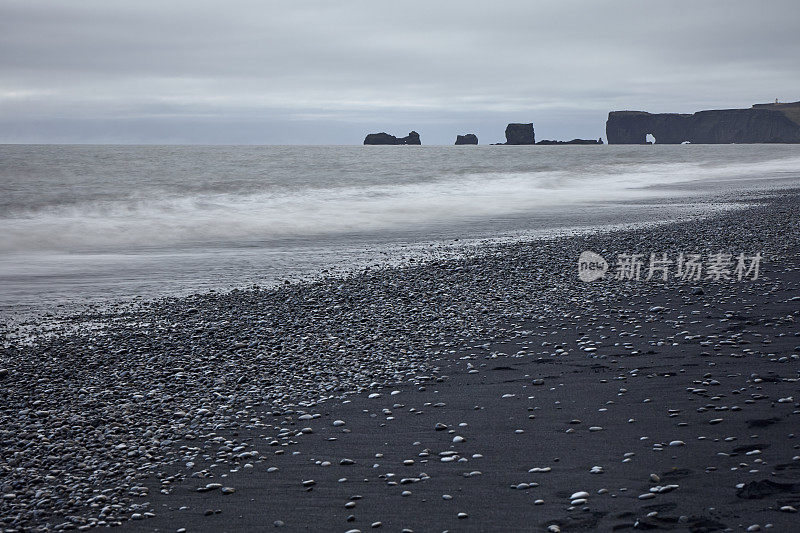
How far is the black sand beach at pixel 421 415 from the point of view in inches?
180

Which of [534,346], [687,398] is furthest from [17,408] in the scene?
[687,398]

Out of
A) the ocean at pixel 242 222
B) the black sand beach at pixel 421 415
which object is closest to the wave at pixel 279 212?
the ocean at pixel 242 222

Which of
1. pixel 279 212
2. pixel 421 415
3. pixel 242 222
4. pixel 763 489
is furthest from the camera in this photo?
pixel 279 212

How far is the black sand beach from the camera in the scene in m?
4.57

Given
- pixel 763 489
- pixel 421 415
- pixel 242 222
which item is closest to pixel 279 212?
pixel 242 222

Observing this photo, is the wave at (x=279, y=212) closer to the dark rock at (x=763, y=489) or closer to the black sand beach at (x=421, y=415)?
the black sand beach at (x=421, y=415)

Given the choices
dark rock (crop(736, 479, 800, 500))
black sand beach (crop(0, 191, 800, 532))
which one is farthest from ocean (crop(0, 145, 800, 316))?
dark rock (crop(736, 479, 800, 500))

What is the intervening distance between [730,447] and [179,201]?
1481 inches

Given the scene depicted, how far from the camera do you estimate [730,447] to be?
5023 millimetres

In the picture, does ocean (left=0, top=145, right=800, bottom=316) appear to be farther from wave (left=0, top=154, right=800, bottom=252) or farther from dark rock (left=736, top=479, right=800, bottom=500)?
dark rock (left=736, top=479, right=800, bottom=500)

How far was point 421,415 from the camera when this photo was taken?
6.30 metres

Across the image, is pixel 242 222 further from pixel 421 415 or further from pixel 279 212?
pixel 421 415

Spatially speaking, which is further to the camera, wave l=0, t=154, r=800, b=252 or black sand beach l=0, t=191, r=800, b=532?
wave l=0, t=154, r=800, b=252

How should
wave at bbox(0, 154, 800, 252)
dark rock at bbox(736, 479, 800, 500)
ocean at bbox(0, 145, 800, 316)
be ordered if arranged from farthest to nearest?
wave at bbox(0, 154, 800, 252), ocean at bbox(0, 145, 800, 316), dark rock at bbox(736, 479, 800, 500)
